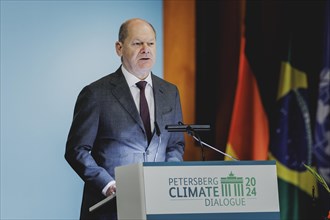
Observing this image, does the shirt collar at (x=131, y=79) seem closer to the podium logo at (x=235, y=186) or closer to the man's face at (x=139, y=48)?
the man's face at (x=139, y=48)

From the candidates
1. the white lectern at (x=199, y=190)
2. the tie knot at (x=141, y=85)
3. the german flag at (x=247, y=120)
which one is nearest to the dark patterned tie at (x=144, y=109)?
the tie knot at (x=141, y=85)

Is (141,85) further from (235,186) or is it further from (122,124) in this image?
(235,186)

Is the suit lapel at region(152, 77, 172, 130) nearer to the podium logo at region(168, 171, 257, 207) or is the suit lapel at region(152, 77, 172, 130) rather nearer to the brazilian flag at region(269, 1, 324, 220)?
the podium logo at region(168, 171, 257, 207)

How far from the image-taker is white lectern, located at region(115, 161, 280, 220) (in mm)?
2365

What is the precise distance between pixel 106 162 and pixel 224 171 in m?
0.99

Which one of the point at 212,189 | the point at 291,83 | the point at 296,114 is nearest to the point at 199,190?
the point at 212,189

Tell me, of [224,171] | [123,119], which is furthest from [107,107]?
[224,171]

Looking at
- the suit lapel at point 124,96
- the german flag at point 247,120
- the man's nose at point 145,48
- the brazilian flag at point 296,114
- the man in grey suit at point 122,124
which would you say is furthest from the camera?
the german flag at point 247,120

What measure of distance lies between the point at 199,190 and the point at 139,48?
125 centimetres

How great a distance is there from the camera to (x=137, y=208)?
2.37m

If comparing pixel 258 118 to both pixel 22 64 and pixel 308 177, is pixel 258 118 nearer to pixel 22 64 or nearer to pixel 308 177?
pixel 308 177

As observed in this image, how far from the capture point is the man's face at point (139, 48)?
11.5 feet

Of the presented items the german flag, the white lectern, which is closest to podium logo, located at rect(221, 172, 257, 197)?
the white lectern

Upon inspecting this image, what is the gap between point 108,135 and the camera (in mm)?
3348
